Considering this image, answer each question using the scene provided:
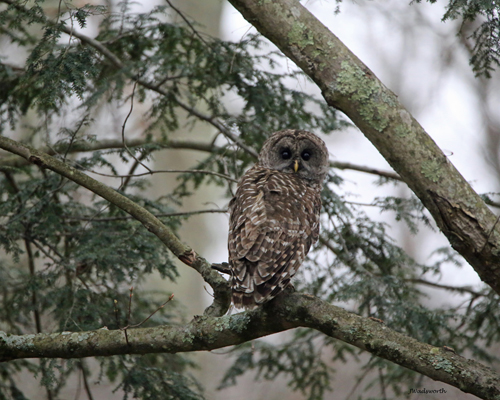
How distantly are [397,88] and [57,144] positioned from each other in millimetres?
10323

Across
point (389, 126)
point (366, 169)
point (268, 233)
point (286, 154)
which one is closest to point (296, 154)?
point (286, 154)

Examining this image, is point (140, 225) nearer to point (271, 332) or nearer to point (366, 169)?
point (271, 332)

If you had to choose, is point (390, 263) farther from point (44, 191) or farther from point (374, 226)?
point (44, 191)

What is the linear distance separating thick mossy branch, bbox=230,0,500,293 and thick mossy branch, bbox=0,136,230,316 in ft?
4.08

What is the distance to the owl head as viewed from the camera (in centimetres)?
450

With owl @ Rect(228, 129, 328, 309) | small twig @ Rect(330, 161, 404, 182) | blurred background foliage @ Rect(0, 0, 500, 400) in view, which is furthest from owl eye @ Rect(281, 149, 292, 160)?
small twig @ Rect(330, 161, 404, 182)

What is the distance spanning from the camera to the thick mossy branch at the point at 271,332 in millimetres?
Answer: 2359

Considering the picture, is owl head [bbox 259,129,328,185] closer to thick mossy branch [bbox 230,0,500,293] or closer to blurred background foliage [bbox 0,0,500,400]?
blurred background foliage [bbox 0,0,500,400]

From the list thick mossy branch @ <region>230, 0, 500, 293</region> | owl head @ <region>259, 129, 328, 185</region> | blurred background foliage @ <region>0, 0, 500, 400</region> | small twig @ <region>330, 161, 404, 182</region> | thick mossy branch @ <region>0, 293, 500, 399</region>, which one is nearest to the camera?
thick mossy branch @ <region>0, 293, 500, 399</region>

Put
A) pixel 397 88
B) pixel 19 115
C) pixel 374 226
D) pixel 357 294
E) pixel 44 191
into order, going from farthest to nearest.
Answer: pixel 397 88 < pixel 19 115 < pixel 374 226 < pixel 44 191 < pixel 357 294

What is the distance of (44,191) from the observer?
4.38m

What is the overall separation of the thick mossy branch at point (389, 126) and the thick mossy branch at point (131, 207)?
1245 mm

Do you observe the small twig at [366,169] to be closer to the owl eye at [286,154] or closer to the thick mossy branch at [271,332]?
the owl eye at [286,154]

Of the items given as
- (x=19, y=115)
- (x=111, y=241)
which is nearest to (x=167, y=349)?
(x=111, y=241)
